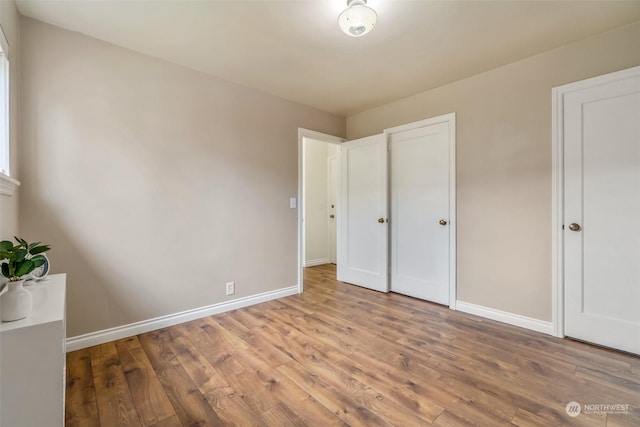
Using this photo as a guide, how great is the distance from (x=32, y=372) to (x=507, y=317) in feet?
10.6

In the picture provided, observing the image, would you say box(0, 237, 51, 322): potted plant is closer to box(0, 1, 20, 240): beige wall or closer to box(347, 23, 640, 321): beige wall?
box(0, 1, 20, 240): beige wall

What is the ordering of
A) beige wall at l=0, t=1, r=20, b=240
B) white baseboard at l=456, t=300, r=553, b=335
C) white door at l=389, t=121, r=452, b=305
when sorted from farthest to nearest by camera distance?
white door at l=389, t=121, r=452, b=305 → white baseboard at l=456, t=300, r=553, b=335 → beige wall at l=0, t=1, r=20, b=240

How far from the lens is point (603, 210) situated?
214 centimetres

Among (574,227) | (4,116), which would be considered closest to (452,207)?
(574,227)

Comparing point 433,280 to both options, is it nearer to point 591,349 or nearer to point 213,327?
point 591,349

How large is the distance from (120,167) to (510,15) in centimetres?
311

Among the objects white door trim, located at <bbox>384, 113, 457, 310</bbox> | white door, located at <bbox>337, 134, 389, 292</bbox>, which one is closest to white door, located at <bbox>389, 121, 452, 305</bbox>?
white door trim, located at <bbox>384, 113, 457, 310</bbox>

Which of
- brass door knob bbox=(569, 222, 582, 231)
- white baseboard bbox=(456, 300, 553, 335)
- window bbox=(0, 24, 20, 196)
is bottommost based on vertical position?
white baseboard bbox=(456, 300, 553, 335)

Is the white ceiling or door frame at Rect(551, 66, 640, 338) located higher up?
the white ceiling

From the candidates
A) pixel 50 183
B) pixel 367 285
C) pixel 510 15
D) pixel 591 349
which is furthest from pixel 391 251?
pixel 50 183

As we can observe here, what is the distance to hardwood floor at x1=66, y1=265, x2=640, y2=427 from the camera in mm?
1474

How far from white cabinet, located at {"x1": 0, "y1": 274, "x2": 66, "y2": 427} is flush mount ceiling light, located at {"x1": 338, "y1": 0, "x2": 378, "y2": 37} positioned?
212 cm

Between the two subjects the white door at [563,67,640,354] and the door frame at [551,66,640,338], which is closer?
the white door at [563,67,640,354]

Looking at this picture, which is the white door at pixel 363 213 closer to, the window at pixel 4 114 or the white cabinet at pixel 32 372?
the white cabinet at pixel 32 372
